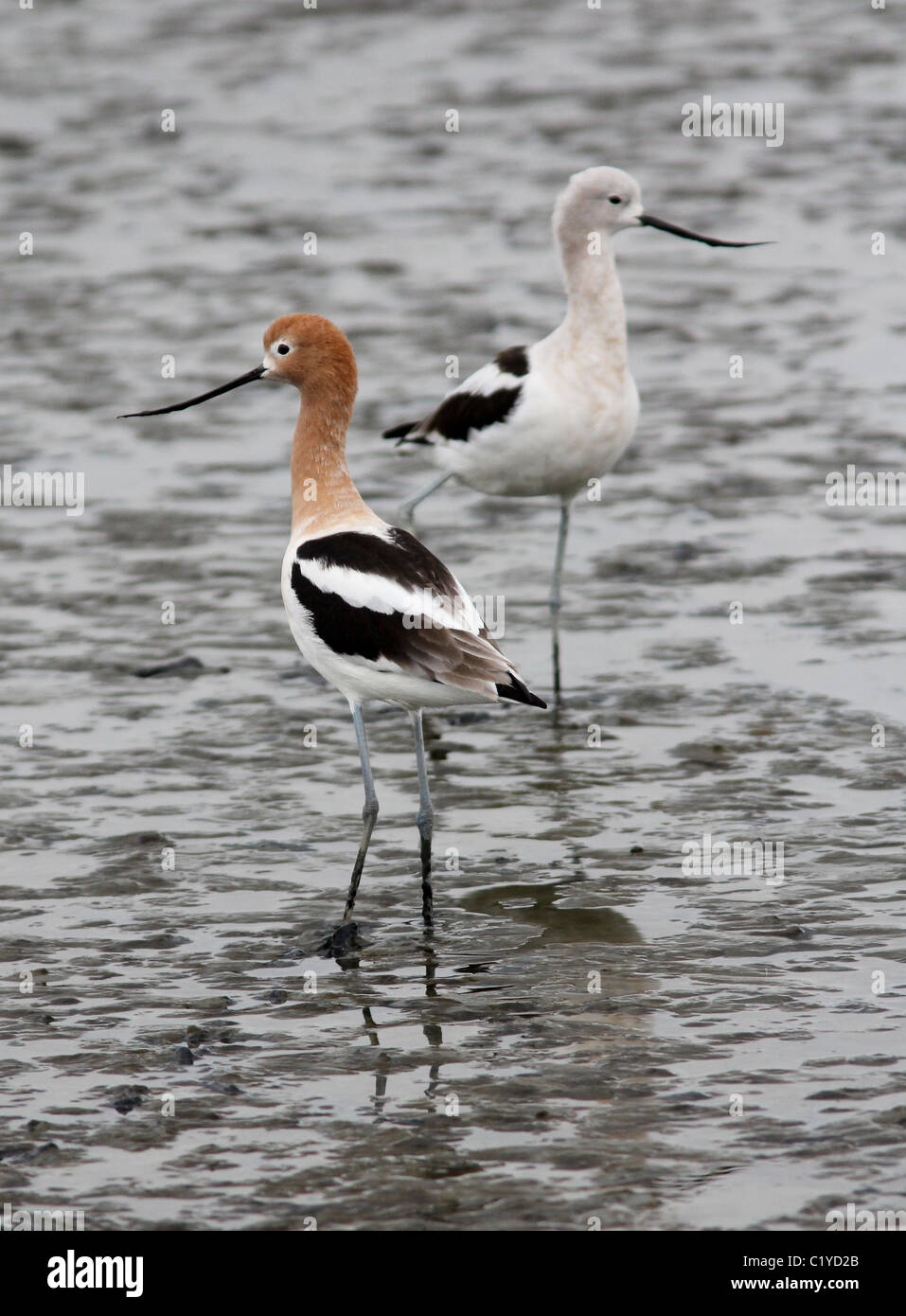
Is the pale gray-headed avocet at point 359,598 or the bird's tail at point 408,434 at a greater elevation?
the bird's tail at point 408,434

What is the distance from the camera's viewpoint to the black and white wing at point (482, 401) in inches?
379

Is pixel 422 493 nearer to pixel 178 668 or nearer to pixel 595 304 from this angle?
pixel 595 304

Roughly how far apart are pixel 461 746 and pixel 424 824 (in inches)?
72.0

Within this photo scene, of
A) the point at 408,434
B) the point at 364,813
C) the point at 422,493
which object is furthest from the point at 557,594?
the point at 364,813

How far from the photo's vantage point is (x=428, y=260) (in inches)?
652

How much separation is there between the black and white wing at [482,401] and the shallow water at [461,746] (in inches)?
26.3

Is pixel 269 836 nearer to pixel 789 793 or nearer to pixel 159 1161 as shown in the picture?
pixel 789 793

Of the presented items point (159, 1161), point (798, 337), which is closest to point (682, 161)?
point (798, 337)

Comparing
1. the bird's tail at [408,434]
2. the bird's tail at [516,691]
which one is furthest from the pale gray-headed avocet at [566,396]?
the bird's tail at [516,691]

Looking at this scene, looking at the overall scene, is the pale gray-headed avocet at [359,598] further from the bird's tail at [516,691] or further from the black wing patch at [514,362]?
the black wing patch at [514,362]

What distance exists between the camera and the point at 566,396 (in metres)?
9.48

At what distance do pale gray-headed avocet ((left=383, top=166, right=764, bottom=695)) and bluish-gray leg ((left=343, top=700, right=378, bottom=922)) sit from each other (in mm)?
2371
